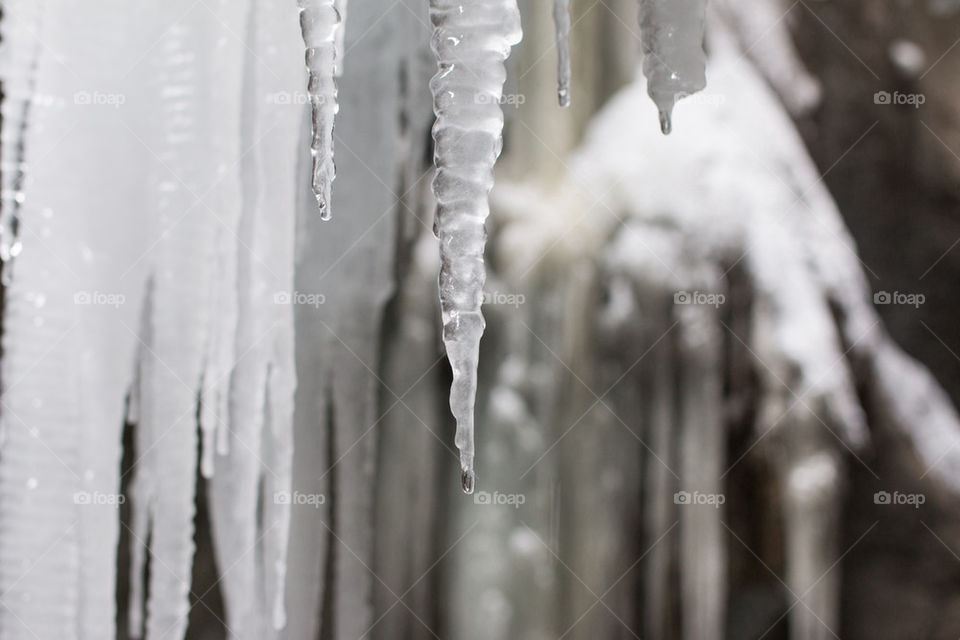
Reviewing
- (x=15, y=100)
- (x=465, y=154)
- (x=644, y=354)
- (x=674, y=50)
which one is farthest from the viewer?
(x=644, y=354)

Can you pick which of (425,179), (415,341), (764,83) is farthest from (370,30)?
(764,83)

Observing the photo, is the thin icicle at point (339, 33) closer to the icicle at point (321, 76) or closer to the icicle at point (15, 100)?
the icicle at point (321, 76)

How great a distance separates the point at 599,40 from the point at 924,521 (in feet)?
2.84

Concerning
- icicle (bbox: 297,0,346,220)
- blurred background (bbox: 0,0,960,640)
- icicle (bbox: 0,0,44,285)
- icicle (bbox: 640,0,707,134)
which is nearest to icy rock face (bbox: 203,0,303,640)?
blurred background (bbox: 0,0,960,640)

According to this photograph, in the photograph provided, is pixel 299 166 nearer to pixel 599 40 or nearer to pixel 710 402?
pixel 599 40

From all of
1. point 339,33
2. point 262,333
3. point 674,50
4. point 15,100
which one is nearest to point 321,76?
point 339,33

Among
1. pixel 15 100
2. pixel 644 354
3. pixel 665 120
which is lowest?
pixel 644 354

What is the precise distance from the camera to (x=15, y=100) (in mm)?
930

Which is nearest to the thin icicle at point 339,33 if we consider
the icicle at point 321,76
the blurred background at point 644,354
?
the icicle at point 321,76

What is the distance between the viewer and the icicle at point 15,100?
3.01 ft

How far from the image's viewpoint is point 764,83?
4.03ft

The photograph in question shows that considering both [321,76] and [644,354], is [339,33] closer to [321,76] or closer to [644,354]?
[321,76]

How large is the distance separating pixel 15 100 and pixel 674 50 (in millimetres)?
766

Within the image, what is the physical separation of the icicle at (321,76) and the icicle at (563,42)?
0.18 metres
